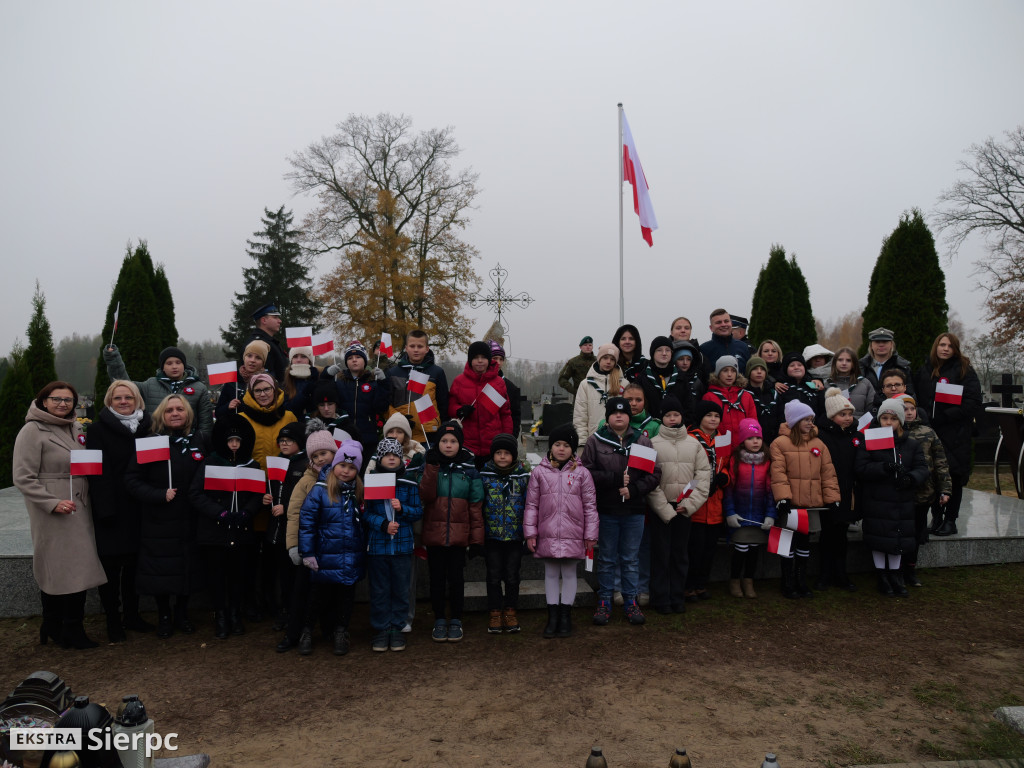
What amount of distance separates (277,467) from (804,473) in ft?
15.0

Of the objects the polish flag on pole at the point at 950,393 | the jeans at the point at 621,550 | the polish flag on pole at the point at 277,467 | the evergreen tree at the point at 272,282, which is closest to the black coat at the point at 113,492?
the polish flag on pole at the point at 277,467

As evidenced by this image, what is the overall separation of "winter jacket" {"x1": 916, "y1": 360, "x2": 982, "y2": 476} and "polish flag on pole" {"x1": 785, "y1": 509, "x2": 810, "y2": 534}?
221 centimetres

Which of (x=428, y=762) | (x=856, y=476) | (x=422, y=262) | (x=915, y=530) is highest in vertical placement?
(x=422, y=262)

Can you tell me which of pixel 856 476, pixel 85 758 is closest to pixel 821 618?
pixel 856 476

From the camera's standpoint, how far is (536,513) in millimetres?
5355

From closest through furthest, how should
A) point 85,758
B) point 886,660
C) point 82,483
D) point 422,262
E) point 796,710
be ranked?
point 85,758 → point 796,710 → point 886,660 → point 82,483 → point 422,262

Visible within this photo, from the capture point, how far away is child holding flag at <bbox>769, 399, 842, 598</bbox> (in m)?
5.91

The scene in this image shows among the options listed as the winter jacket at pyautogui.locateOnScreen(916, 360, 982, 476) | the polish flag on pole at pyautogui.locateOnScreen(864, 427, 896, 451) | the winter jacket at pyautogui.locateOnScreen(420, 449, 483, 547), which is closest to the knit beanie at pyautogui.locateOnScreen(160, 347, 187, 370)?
the winter jacket at pyautogui.locateOnScreen(420, 449, 483, 547)

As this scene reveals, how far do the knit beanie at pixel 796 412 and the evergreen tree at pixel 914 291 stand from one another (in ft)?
25.5

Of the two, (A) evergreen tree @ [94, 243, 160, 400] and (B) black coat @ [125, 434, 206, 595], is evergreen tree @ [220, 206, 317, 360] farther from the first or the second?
(B) black coat @ [125, 434, 206, 595]

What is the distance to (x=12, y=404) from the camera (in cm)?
1168

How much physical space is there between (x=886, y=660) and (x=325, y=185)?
29750 mm

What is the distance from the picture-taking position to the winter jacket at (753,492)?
6020 millimetres

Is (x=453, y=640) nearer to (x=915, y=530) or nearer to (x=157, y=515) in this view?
(x=157, y=515)
